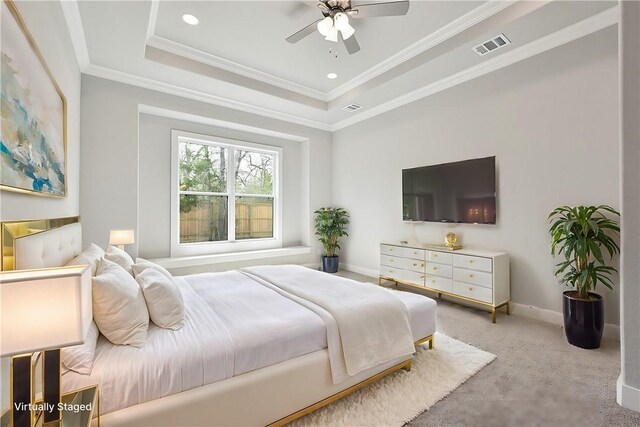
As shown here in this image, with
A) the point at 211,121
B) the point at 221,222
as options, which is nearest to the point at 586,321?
the point at 221,222

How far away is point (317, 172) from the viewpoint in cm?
574

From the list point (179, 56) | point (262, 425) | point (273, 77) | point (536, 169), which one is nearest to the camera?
point (262, 425)

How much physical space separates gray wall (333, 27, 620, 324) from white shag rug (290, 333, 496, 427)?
146cm

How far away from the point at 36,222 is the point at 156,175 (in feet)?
10.3

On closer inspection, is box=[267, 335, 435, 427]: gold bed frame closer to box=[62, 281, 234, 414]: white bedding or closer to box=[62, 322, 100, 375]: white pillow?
box=[62, 281, 234, 414]: white bedding

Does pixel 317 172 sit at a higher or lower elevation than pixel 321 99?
lower

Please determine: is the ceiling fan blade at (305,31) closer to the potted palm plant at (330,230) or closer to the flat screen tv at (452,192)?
the flat screen tv at (452,192)

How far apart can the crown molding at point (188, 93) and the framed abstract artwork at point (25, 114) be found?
1796 mm

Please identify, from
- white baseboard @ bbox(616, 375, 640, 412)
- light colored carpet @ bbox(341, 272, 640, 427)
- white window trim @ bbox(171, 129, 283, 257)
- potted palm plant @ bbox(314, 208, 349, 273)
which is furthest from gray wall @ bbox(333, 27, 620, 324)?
white window trim @ bbox(171, 129, 283, 257)

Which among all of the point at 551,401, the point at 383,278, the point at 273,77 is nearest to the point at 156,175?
the point at 273,77

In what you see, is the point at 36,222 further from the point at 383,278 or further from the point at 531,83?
the point at 531,83

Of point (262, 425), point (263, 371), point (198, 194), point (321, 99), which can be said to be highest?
point (321, 99)

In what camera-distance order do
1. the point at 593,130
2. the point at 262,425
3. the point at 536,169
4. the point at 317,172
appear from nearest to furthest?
1. the point at 262,425
2. the point at 593,130
3. the point at 536,169
4. the point at 317,172

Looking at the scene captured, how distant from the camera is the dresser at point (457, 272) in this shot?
3.13 m
